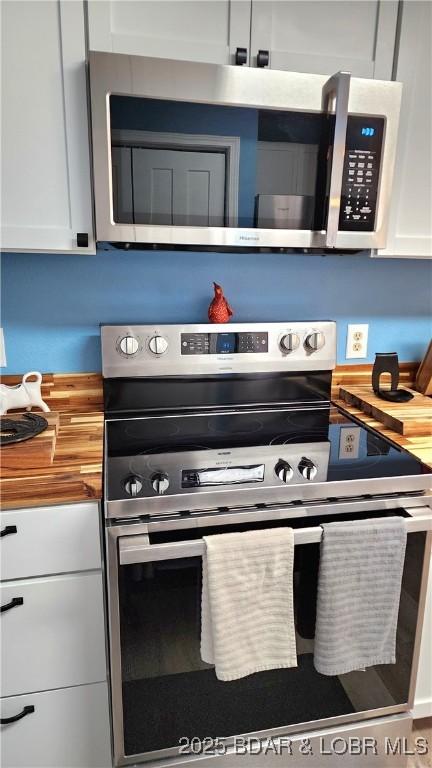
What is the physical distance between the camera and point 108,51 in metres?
1.11

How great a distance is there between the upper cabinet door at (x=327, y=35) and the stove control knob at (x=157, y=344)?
0.71m

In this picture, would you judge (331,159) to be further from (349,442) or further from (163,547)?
(163,547)

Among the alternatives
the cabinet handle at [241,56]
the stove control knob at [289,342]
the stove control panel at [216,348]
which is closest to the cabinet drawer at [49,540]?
the stove control panel at [216,348]

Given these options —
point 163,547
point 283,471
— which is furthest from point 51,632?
point 283,471

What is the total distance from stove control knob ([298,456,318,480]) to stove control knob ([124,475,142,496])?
0.36 m

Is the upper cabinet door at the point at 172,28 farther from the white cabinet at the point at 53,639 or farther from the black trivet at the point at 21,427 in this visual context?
the white cabinet at the point at 53,639

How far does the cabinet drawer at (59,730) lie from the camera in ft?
3.55

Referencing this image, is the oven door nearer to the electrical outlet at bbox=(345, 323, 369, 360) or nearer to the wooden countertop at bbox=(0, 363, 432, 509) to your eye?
the wooden countertop at bbox=(0, 363, 432, 509)

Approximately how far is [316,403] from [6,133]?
43.6 inches

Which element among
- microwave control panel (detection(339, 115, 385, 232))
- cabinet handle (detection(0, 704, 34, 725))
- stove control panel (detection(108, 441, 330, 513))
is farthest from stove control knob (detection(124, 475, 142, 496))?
microwave control panel (detection(339, 115, 385, 232))

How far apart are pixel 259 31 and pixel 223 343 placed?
0.77 metres

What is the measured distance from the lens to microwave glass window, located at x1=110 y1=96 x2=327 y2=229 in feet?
3.70

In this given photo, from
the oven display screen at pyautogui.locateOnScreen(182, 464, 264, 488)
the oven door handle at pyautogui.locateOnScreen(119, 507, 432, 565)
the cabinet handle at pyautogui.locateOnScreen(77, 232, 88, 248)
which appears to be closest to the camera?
the oven door handle at pyautogui.locateOnScreen(119, 507, 432, 565)

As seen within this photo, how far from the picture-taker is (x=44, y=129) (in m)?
1.14
